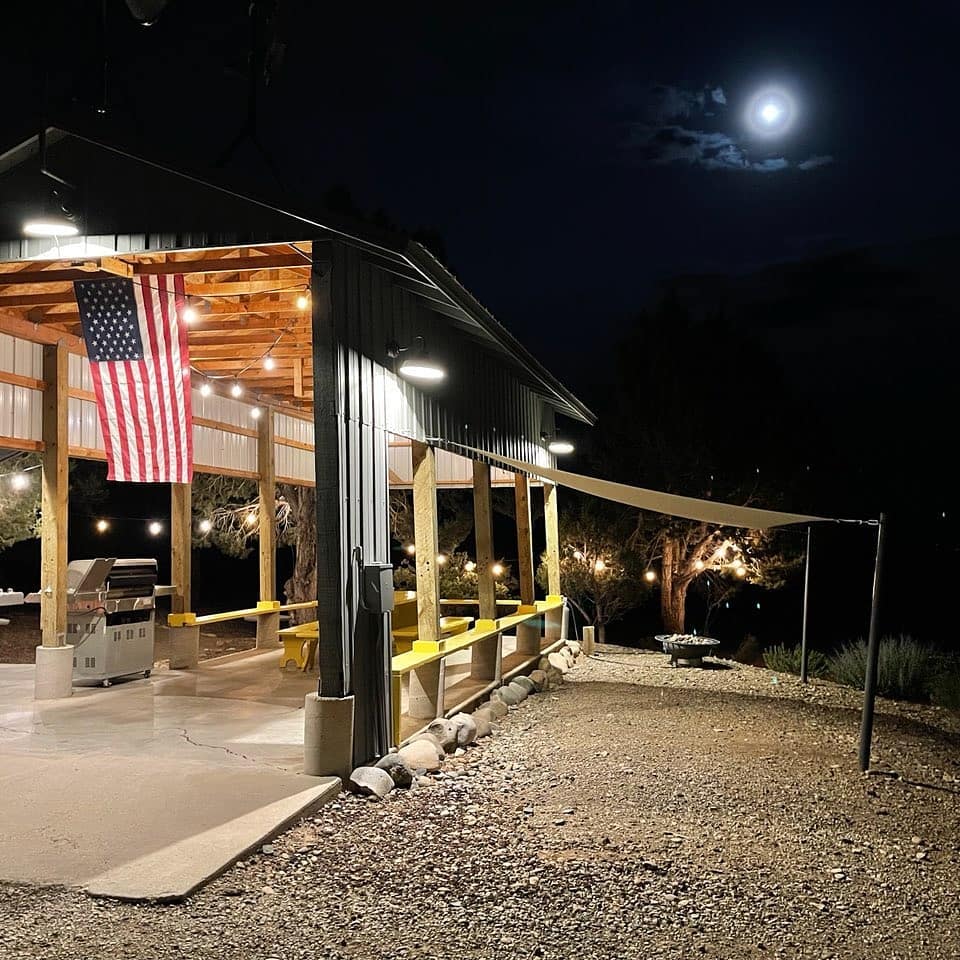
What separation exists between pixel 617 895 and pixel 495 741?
381cm

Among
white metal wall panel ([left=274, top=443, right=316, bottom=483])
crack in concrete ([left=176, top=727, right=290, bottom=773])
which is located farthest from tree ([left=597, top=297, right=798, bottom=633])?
crack in concrete ([left=176, top=727, right=290, bottom=773])

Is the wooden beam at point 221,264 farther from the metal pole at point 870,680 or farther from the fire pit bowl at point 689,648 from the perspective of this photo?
the fire pit bowl at point 689,648

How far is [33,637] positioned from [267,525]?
7170 mm

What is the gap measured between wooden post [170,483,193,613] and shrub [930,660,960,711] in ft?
30.9

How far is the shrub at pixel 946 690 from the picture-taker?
439 inches

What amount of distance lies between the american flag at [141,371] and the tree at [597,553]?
1221 cm

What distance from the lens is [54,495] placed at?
8.52m

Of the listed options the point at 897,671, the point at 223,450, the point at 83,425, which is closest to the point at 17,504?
the point at 223,450

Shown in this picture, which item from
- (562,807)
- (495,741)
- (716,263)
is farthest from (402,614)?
(716,263)

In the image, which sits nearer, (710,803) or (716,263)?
(710,803)

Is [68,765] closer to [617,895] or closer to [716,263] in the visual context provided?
[617,895]

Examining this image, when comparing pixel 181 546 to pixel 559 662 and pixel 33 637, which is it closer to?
pixel 559 662

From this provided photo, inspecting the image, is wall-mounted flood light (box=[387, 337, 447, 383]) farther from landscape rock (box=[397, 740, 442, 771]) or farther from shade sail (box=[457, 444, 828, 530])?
landscape rock (box=[397, 740, 442, 771])

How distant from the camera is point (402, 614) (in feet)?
38.2
